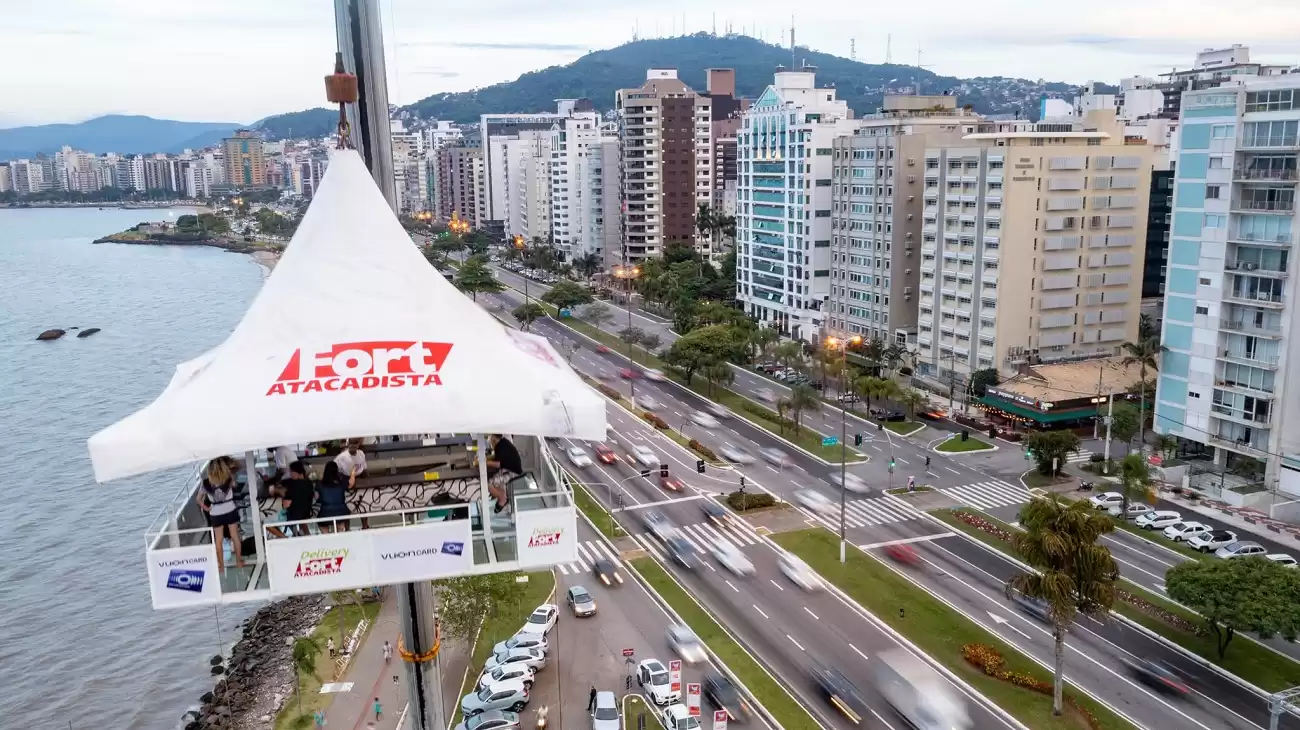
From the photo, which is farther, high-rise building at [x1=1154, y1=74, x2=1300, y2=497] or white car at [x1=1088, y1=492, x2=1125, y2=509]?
high-rise building at [x1=1154, y1=74, x2=1300, y2=497]

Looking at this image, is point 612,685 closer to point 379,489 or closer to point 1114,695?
point 1114,695

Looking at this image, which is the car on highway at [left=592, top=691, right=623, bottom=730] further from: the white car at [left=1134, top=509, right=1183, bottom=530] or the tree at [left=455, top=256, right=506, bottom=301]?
the tree at [left=455, top=256, right=506, bottom=301]

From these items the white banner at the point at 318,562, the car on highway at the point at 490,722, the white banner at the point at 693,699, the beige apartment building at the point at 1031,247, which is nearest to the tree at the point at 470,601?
the car on highway at the point at 490,722

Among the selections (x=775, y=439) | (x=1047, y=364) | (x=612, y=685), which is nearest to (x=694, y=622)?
(x=612, y=685)

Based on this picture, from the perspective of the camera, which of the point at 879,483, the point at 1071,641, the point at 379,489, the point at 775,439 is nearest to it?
the point at 379,489

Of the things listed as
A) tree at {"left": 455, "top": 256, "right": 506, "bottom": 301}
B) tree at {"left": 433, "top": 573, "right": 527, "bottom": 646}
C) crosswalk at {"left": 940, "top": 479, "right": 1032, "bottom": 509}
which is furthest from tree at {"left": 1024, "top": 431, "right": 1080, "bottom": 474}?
tree at {"left": 455, "top": 256, "right": 506, "bottom": 301}
